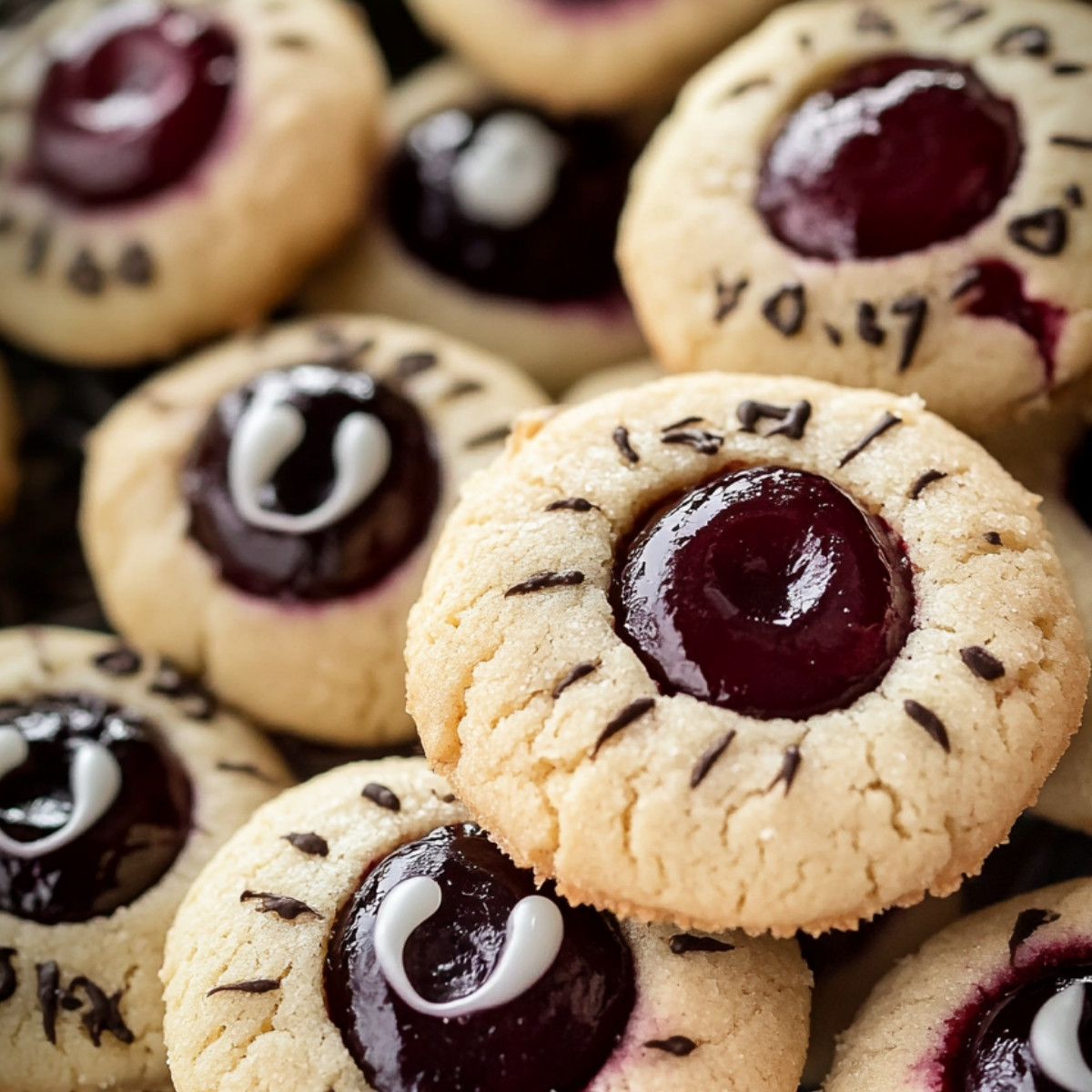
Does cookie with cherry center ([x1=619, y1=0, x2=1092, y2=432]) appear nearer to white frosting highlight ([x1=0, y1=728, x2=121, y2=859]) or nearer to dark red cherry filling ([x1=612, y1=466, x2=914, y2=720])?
dark red cherry filling ([x1=612, y1=466, x2=914, y2=720])

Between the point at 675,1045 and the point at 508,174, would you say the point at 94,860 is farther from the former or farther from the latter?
the point at 508,174

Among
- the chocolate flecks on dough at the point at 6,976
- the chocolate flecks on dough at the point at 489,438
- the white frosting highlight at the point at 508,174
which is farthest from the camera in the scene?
the white frosting highlight at the point at 508,174

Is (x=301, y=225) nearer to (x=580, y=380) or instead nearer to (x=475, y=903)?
(x=580, y=380)

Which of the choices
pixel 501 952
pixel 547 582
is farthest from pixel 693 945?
pixel 547 582

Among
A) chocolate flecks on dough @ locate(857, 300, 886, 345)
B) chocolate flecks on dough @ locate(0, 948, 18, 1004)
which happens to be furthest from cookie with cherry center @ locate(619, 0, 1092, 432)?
chocolate flecks on dough @ locate(0, 948, 18, 1004)

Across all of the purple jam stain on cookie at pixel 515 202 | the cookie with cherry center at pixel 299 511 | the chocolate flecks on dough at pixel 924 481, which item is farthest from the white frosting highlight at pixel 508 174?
the chocolate flecks on dough at pixel 924 481

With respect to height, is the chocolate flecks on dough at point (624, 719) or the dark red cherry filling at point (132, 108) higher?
the dark red cherry filling at point (132, 108)

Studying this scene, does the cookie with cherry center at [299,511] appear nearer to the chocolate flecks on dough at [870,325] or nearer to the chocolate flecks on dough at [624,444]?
the chocolate flecks on dough at [624,444]
